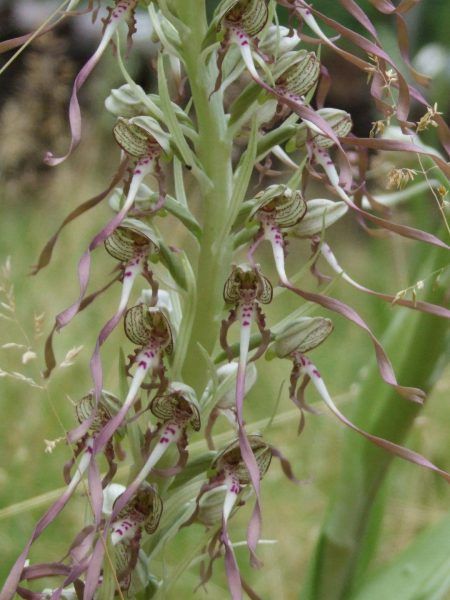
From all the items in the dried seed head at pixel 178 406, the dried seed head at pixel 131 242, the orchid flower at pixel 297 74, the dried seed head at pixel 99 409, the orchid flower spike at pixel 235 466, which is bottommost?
the orchid flower spike at pixel 235 466

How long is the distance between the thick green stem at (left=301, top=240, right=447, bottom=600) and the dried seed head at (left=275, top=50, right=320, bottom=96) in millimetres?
494

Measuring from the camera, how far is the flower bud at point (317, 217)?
97 cm

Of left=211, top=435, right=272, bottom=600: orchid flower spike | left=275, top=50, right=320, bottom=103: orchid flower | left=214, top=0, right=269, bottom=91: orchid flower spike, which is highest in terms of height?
left=214, top=0, right=269, bottom=91: orchid flower spike

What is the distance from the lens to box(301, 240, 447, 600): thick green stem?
4.48 feet

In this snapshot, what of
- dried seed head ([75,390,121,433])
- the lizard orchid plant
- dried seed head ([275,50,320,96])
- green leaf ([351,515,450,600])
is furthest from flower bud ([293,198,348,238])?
green leaf ([351,515,450,600])

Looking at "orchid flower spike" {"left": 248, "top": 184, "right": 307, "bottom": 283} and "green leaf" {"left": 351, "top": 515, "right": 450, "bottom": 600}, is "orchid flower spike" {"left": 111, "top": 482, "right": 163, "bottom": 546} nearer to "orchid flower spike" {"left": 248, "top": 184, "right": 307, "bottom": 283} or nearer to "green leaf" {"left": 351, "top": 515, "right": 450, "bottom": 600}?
"orchid flower spike" {"left": 248, "top": 184, "right": 307, "bottom": 283}

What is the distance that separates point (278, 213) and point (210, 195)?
64mm

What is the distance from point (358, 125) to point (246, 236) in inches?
144

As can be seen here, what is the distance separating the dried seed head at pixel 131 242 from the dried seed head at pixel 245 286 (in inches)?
3.0

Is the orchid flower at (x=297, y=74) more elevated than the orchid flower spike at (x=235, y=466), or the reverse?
the orchid flower at (x=297, y=74)

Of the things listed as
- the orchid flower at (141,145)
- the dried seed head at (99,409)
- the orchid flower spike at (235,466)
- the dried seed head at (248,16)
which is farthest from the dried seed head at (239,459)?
the dried seed head at (248,16)

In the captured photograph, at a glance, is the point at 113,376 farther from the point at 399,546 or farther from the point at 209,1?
the point at 209,1

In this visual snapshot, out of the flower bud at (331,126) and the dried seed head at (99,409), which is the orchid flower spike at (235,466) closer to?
the dried seed head at (99,409)

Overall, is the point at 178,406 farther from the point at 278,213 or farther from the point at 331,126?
the point at 331,126
